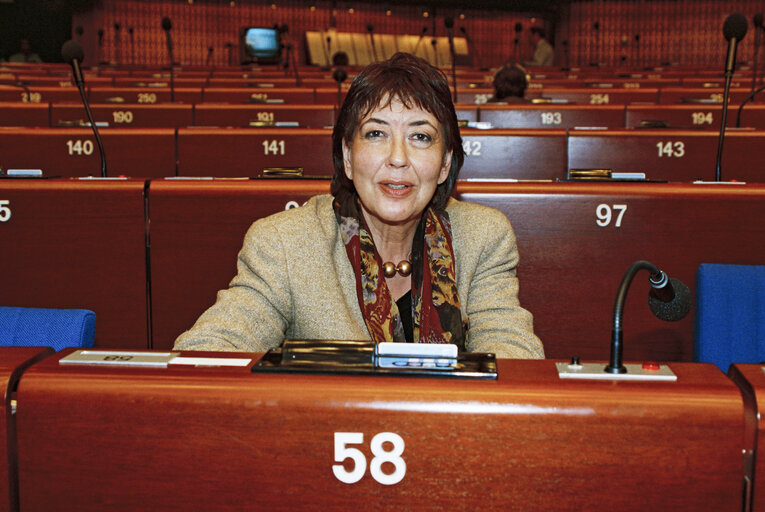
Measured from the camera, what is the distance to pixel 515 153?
306 centimetres

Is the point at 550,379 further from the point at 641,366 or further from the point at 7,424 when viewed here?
the point at 7,424

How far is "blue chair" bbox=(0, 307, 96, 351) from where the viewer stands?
4.21 feet

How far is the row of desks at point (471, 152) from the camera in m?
Result: 3.02

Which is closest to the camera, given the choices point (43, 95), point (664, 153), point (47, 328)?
point (47, 328)

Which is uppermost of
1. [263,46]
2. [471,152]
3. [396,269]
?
[263,46]

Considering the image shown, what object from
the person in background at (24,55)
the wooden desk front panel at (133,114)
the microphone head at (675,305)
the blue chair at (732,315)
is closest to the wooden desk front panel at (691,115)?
the wooden desk front panel at (133,114)

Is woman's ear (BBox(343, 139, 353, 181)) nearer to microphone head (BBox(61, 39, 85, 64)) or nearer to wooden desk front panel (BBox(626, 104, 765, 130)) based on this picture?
microphone head (BBox(61, 39, 85, 64))

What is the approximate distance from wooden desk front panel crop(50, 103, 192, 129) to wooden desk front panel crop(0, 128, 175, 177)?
1.29m

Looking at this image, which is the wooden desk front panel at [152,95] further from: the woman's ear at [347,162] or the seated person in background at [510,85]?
the woman's ear at [347,162]

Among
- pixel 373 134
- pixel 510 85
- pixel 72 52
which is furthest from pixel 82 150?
pixel 510 85

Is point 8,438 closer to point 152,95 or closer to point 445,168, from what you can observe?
point 445,168

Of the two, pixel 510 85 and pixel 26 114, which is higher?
pixel 510 85

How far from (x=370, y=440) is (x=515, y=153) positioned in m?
2.55

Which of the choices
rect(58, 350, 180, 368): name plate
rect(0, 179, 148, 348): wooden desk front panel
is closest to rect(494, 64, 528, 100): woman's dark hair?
rect(0, 179, 148, 348): wooden desk front panel
